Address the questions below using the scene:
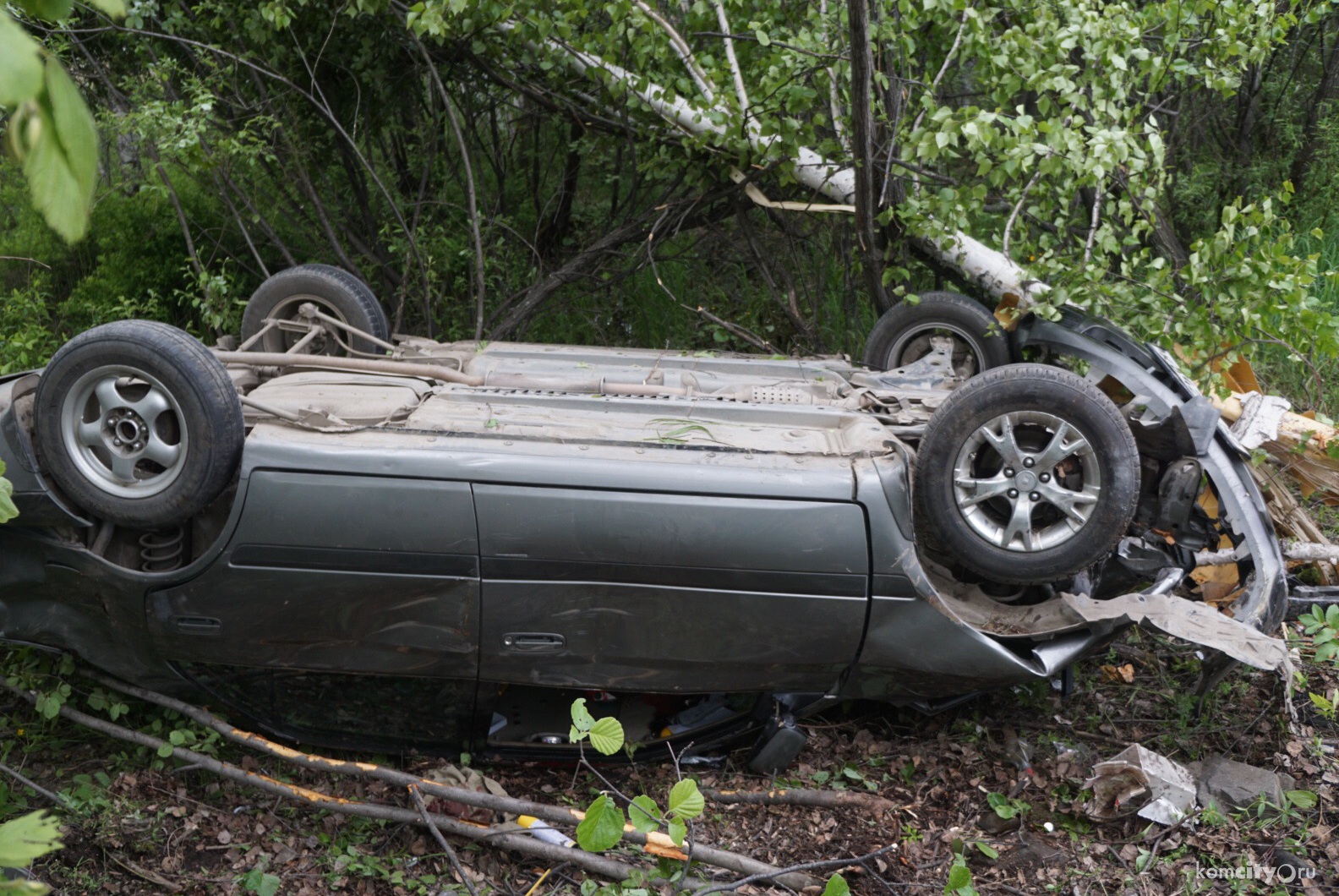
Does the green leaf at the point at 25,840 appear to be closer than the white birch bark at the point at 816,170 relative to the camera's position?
Yes

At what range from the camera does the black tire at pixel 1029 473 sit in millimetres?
3410

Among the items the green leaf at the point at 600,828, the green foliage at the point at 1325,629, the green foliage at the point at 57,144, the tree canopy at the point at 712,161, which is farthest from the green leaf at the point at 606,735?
the tree canopy at the point at 712,161

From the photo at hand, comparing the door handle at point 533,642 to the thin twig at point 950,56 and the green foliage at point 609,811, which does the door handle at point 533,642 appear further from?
the thin twig at point 950,56

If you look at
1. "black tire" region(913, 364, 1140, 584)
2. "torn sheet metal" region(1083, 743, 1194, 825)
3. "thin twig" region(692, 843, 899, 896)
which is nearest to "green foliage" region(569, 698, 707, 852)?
"thin twig" region(692, 843, 899, 896)

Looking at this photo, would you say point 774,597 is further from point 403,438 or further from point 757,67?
point 757,67

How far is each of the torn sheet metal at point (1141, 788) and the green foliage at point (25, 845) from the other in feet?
10.8

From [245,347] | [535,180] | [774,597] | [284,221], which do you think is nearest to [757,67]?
[535,180]

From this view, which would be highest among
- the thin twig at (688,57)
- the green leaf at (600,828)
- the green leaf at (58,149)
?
the thin twig at (688,57)

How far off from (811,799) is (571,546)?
1273 millimetres

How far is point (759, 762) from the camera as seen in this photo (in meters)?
3.75

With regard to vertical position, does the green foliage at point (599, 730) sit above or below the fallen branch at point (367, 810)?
above

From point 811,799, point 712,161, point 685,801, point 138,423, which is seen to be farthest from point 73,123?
point 712,161

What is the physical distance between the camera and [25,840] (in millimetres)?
1199

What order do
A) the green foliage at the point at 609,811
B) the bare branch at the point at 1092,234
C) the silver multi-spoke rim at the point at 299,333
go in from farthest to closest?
the silver multi-spoke rim at the point at 299,333, the bare branch at the point at 1092,234, the green foliage at the point at 609,811
